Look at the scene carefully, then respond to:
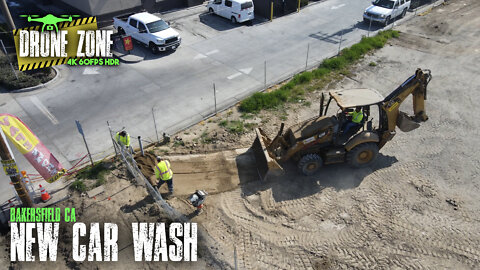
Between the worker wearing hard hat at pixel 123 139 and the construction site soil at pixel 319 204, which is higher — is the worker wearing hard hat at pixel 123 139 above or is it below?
above

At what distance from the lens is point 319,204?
451 inches

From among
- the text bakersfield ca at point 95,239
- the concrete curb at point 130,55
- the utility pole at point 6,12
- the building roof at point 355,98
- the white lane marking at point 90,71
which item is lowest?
the text bakersfield ca at point 95,239

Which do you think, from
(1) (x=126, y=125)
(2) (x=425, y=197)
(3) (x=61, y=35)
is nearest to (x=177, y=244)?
(1) (x=126, y=125)

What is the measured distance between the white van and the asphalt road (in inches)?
23.2

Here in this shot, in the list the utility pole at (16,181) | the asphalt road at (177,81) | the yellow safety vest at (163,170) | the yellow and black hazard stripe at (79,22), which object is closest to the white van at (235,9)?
the asphalt road at (177,81)

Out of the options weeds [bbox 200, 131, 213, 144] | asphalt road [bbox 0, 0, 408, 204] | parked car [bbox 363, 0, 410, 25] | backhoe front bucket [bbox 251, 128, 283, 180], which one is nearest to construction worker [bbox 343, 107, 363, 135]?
backhoe front bucket [bbox 251, 128, 283, 180]

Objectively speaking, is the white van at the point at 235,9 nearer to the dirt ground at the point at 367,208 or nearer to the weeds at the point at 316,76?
the weeds at the point at 316,76

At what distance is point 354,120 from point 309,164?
2.08 m

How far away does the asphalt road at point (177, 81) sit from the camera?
49.1 feet

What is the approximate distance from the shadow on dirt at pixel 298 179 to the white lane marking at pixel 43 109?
8.18 m

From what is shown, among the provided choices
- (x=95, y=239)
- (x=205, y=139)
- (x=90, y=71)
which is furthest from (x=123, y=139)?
(x=90, y=71)

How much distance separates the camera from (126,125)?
15.0 meters

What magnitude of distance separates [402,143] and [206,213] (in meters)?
7.98

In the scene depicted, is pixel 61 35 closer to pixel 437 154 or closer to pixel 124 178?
A: pixel 124 178
